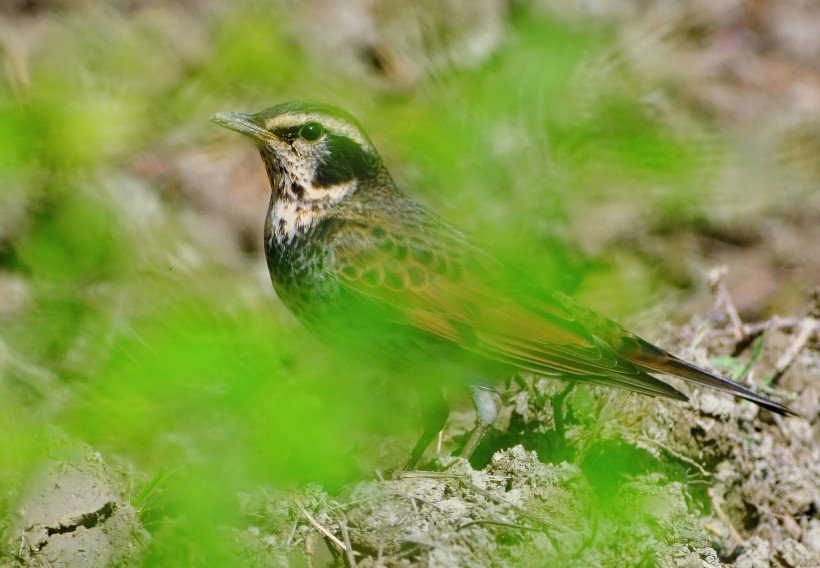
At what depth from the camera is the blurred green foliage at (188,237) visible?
2871mm

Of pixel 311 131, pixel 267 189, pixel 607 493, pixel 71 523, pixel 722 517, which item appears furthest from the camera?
pixel 267 189

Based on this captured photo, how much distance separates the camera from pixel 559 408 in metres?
4.64

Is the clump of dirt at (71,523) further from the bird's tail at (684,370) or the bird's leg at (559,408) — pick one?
the bird's tail at (684,370)

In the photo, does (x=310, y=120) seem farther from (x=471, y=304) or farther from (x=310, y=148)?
(x=471, y=304)

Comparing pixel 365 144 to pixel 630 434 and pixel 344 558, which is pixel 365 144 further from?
pixel 344 558

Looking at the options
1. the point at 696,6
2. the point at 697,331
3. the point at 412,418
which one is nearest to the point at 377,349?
the point at 412,418

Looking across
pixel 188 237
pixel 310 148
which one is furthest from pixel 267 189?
pixel 310 148

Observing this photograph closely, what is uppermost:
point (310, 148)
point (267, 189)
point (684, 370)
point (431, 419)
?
point (310, 148)

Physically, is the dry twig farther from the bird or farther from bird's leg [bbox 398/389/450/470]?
bird's leg [bbox 398/389/450/470]

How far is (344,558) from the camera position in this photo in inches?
147

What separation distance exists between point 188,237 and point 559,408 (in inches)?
112

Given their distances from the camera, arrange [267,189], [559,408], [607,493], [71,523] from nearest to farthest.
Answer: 1. [607,493]
2. [71,523]
3. [559,408]
4. [267,189]

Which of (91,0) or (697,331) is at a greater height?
(91,0)

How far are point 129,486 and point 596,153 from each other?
2088mm
